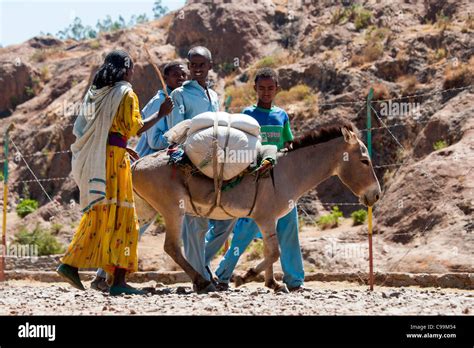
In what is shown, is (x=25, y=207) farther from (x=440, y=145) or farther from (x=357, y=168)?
(x=357, y=168)

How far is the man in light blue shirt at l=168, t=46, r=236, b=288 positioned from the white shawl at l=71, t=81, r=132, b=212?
4.51 feet

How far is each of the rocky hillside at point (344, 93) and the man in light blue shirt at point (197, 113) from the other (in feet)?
12.2

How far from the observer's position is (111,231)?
7215mm

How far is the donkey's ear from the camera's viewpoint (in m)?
8.39

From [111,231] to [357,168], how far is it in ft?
9.18

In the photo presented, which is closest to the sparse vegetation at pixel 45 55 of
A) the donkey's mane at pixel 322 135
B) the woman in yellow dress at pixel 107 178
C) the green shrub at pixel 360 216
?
the green shrub at pixel 360 216

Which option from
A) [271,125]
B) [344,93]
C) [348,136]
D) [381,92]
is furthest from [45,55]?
[348,136]

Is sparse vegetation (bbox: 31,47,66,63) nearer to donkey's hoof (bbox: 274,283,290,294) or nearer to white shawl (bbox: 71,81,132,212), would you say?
white shawl (bbox: 71,81,132,212)

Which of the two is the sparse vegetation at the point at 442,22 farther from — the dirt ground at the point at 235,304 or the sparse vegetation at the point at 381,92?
the dirt ground at the point at 235,304

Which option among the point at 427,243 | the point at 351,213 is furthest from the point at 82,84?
the point at 427,243

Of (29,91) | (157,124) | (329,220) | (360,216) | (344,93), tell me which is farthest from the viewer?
(29,91)

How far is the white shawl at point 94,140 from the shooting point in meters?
7.25
